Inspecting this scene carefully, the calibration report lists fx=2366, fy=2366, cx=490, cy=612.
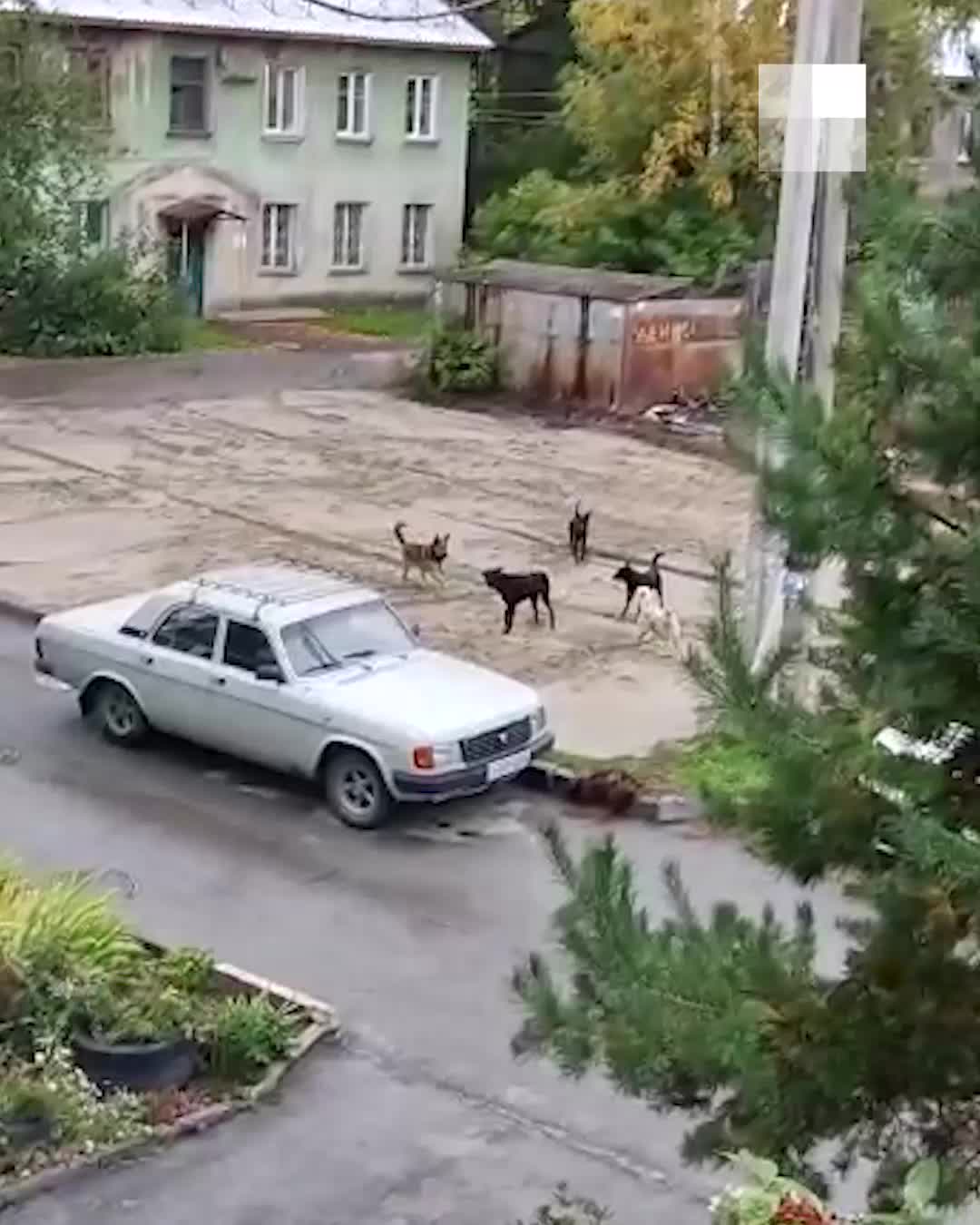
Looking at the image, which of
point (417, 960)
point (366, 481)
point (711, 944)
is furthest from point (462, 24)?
point (711, 944)

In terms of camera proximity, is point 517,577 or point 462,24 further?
point 462,24

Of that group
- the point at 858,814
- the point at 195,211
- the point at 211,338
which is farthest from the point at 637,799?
the point at 195,211

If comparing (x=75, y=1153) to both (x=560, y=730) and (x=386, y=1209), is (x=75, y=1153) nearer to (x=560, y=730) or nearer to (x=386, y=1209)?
(x=386, y=1209)

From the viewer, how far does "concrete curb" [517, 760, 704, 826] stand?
16.9 metres

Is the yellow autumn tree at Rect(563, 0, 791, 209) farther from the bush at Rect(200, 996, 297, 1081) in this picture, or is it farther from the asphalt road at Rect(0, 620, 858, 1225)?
the bush at Rect(200, 996, 297, 1081)

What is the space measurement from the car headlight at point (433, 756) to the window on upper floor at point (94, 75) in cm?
2537

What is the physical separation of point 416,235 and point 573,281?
47.3ft

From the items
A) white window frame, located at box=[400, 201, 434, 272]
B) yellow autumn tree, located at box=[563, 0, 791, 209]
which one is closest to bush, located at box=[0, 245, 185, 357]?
yellow autumn tree, located at box=[563, 0, 791, 209]

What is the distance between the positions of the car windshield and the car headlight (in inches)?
49.7

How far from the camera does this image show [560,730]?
18844mm

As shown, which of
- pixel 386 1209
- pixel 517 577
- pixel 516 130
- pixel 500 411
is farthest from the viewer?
pixel 516 130

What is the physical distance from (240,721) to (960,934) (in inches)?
425

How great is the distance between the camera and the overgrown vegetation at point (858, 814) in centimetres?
641

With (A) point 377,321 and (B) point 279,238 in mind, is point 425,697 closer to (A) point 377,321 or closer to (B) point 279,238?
(A) point 377,321
